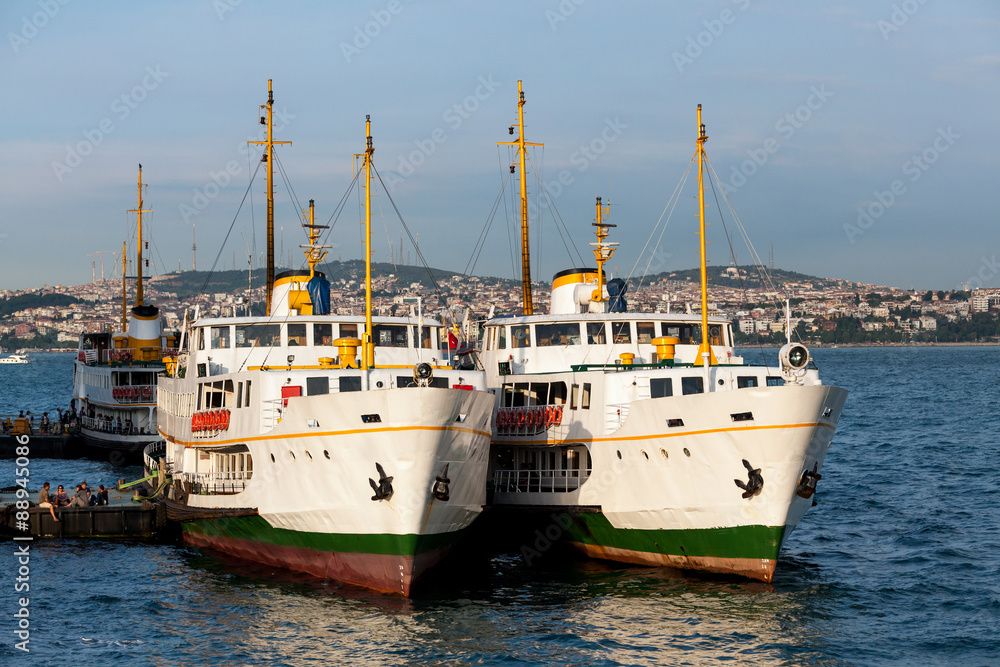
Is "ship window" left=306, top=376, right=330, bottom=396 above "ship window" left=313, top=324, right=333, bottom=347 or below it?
below

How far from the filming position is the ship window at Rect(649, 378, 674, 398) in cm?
2691

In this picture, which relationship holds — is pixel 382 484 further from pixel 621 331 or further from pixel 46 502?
pixel 46 502

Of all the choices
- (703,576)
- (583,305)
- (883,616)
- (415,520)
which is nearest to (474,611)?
(415,520)

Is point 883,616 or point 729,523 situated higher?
point 729,523

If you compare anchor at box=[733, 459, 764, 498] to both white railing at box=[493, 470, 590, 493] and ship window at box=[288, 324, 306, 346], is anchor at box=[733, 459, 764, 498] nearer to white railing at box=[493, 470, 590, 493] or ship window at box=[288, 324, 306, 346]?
white railing at box=[493, 470, 590, 493]

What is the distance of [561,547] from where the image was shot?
2941 centimetres

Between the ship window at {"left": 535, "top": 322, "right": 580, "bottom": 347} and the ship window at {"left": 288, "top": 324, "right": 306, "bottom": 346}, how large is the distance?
7.31m

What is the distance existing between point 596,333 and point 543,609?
1078 cm

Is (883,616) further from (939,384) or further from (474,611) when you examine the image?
(939,384)

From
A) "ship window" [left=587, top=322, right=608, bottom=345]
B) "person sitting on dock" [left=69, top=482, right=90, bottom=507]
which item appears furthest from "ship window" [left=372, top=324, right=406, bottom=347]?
"person sitting on dock" [left=69, top=482, right=90, bottom=507]

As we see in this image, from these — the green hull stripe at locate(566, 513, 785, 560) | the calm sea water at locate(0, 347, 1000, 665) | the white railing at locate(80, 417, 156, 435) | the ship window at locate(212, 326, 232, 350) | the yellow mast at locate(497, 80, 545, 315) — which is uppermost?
the yellow mast at locate(497, 80, 545, 315)

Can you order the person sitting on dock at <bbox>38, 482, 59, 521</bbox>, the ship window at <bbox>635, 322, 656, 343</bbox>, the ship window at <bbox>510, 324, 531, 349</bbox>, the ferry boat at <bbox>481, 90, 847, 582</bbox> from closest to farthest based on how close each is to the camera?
1. the ferry boat at <bbox>481, 90, 847, 582</bbox>
2. the person sitting on dock at <bbox>38, 482, 59, 521</bbox>
3. the ship window at <bbox>635, 322, 656, 343</bbox>
4. the ship window at <bbox>510, 324, 531, 349</bbox>

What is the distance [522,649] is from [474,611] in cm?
268

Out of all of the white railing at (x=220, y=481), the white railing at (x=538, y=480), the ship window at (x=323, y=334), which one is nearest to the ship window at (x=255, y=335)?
the ship window at (x=323, y=334)
